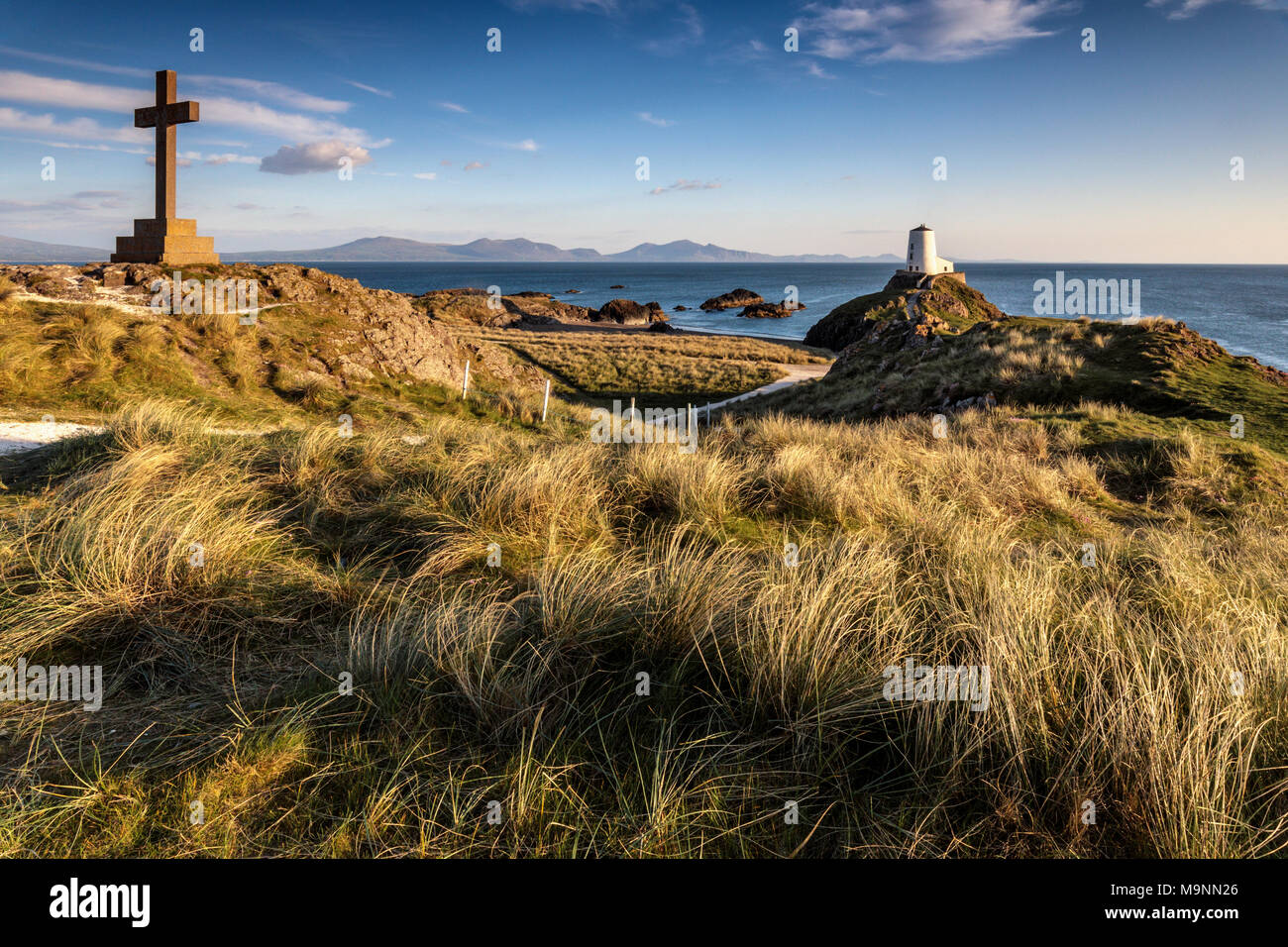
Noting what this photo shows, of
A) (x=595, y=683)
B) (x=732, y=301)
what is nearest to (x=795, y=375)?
(x=595, y=683)

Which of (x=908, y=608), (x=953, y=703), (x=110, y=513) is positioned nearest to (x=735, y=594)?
(x=908, y=608)

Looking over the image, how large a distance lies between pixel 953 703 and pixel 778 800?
88 centimetres

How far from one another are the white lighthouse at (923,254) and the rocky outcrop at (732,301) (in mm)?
29350

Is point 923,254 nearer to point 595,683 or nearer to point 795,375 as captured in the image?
point 795,375

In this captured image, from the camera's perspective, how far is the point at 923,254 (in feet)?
272

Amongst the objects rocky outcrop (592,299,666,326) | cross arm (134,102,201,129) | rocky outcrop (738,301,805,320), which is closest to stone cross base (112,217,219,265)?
cross arm (134,102,201,129)

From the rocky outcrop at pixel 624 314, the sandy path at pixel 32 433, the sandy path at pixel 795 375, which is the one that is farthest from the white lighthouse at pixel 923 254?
the sandy path at pixel 32 433

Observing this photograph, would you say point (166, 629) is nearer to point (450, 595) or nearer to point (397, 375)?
point (450, 595)

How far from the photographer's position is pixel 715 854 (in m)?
2.40

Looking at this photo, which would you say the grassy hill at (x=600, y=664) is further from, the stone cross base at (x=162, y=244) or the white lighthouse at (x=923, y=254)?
the white lighthouse at (x=923, y=254)

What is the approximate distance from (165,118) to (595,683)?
17.3 meters

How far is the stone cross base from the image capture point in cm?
1514
